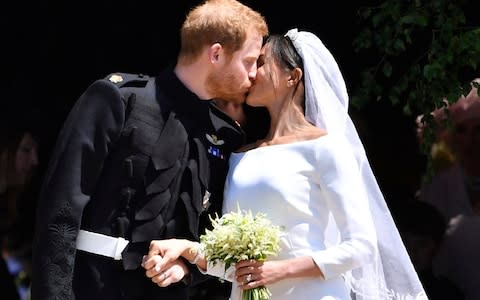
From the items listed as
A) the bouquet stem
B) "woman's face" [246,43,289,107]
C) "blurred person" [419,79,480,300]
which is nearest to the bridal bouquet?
the bouquet stem

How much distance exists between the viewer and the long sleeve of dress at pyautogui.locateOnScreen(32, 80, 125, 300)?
4508mm

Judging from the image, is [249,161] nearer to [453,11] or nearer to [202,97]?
[202,97]

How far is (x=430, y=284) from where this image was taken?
19.9ft

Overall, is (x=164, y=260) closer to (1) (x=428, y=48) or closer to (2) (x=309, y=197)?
(2) (x=309, y=197)

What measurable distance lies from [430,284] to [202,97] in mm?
1887

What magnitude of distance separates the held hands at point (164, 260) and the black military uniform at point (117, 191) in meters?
0.09

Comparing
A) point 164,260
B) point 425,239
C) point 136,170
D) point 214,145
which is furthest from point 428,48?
point 164,260

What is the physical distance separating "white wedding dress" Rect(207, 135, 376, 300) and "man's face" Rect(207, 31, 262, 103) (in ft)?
1.10

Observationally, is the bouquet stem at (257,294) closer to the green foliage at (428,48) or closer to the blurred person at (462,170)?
the green foliage at (428,48)

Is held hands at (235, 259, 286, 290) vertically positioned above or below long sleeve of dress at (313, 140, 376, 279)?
below

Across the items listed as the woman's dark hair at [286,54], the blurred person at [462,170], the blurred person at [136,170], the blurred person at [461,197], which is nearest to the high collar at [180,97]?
the blurred person at [136,170]

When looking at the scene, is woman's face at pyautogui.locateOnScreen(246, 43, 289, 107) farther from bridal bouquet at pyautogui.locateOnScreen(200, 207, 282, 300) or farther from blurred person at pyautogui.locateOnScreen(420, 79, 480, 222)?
blurred person at pyautogui.locateOnScreen(420, 79, 480, 222)

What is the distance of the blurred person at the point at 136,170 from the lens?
4.53 m

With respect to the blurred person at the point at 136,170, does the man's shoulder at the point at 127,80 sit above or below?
above
